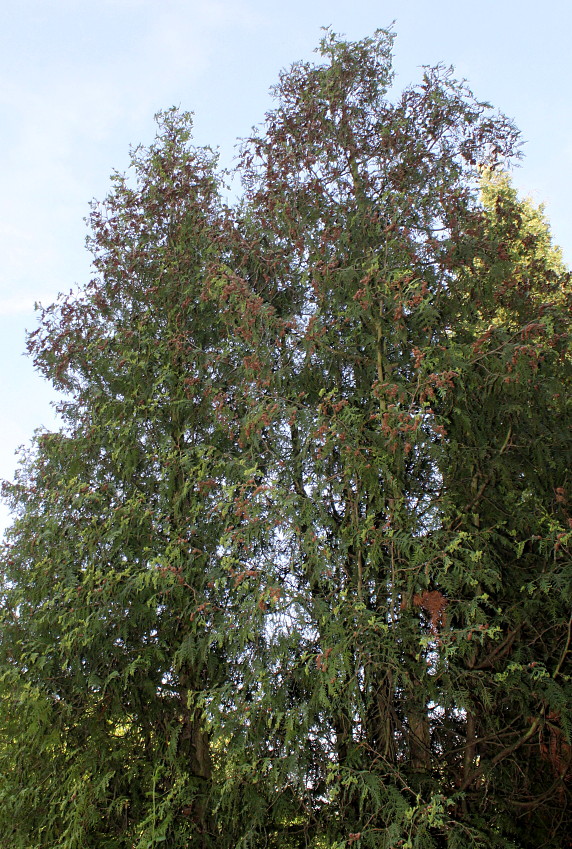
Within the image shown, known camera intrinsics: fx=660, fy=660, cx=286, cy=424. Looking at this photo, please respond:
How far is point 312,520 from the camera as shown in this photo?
3.98 metres

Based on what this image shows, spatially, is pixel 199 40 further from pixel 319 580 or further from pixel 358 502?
pixel 319 580

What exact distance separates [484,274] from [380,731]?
3057 mm

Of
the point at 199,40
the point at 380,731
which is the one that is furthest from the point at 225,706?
the point at 199,40

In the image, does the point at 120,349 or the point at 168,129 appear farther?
the point at 168,129

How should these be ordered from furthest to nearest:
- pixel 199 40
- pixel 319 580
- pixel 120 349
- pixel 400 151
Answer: pixel 199 40 → pixel 120 349 → pixel 400 151 → pixel 319 580

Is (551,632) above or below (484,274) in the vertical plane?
below

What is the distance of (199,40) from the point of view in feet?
21.4

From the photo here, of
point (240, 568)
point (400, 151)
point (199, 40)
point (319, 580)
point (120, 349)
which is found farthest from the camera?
point (199, 40)

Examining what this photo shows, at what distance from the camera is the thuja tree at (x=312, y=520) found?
12.2ft

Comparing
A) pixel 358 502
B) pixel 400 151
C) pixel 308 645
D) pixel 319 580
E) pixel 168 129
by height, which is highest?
pixel 168 129

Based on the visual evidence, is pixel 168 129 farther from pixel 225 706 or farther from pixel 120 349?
pixel 225 706

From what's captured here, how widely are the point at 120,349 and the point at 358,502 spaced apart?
2.70 m

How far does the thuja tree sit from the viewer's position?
147 inches

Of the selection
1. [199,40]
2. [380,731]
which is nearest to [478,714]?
[380,731]
